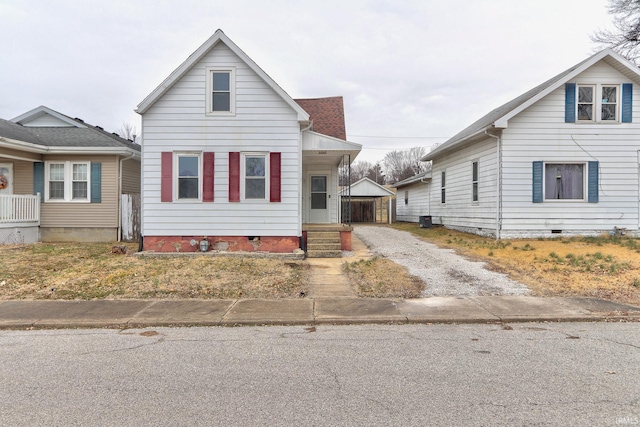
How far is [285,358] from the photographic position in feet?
14.4

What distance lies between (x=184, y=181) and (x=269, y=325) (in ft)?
24.3

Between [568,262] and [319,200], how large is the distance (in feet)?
28.4

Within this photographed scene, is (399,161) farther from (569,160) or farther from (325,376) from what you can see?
(325,376)

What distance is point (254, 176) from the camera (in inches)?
462

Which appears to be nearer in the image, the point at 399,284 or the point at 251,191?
the point at 399,284

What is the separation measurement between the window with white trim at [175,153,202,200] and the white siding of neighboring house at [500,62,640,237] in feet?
35.2

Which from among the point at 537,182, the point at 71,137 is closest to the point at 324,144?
the point at 537,182

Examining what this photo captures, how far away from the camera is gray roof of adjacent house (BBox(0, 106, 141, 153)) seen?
1430 centimetres

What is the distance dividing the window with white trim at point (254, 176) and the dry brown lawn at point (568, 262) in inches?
254

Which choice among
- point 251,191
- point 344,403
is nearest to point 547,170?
point 251,191

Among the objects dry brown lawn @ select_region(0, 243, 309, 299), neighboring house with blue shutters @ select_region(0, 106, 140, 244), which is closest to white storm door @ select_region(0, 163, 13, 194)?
neighboring house with blue shutters @ select_region(0, 106, 140, 244)

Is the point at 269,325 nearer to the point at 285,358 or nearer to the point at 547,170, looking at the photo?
the point at 285,358

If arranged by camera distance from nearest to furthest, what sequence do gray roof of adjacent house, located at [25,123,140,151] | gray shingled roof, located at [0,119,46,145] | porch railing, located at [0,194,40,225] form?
porch railing, located at [0,194,40,225] < gray shingled roof, located at [0,119,46,145] < gray roof of adjacent house, located at [25,123,140,151]

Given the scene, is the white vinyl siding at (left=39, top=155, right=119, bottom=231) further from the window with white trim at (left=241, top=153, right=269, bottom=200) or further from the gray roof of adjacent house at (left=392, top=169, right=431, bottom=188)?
the gray roof of adjacent house at (left=392, top=169, right=431, bottom=188)
